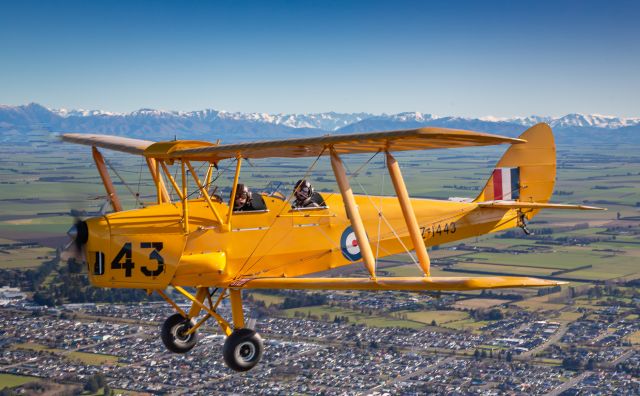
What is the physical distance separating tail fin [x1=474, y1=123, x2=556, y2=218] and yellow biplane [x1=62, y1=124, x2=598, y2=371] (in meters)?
3.23

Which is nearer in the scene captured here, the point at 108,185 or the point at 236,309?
the point at 236,309

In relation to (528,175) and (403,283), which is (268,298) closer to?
(528,175)

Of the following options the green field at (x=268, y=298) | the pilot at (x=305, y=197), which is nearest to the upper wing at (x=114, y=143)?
the pilot at (x=305, y=197)

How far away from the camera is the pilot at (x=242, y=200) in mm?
17172

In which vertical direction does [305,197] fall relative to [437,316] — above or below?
above

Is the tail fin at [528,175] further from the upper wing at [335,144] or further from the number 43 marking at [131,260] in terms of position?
the number 43 marking at [131,260]

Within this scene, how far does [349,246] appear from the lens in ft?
61.8

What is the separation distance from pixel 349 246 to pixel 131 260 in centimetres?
496

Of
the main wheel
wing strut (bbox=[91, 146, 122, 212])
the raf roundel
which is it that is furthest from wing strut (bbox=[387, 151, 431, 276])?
wing strut (bbox=[91, 146, 122, 212])

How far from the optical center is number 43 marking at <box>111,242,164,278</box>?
52.9ft

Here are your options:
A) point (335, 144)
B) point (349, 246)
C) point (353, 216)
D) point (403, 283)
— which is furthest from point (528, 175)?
point (403, 283)

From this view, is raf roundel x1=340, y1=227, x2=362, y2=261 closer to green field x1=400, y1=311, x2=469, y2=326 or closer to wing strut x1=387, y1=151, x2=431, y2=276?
wing strut x1=387, y1=151, x2=431, y2=276

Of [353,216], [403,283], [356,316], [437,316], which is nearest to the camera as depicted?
[403,283]

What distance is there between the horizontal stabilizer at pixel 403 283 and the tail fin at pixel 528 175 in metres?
8.11
